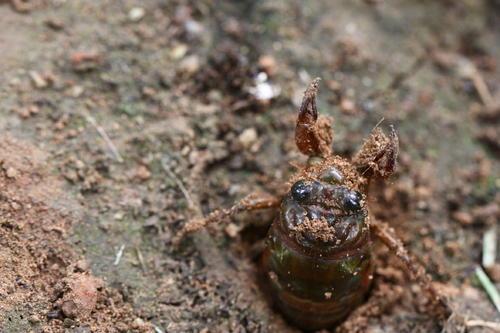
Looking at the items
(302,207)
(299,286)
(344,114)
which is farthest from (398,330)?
(344,114)

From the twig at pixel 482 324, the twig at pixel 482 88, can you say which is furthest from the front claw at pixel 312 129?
the twig at pixel 482 88

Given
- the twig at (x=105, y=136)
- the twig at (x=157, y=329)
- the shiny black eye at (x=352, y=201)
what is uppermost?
the shiny black eye at (x=352, y=201)

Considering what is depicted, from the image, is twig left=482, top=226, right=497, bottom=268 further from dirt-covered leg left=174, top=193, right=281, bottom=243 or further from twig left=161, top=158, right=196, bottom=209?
Answer: twig left=161, top=158, right=196, bottom=209

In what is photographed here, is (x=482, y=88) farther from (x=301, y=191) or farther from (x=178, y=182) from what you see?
(x=178, y=182)

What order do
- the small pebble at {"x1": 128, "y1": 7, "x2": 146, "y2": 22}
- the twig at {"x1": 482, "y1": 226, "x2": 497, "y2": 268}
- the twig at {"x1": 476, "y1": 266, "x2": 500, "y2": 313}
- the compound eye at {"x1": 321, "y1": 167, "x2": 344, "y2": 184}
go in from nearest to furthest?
1. the compound eye at {"x1": 321, "y1": 167, "x2": 344, "y2": 184}
2. the twig at {"x1": 476, "y1": 266, "x2": 500, "y2": 313}
3. the twig at {"x1": 482, "y1": 226, "x2": 497, "y2": 268}
4. the small pebble at {"x1": 128, "y1": 7, "x2": 146, "y2": 22}

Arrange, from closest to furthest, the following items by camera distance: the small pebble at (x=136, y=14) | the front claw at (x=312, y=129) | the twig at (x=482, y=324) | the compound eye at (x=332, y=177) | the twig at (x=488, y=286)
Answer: the front claw at (x=312, y=129) < the compound eye at (x=332, y=177) < the twig at (x=482, y=324) < the twig at (x=488, y=286) < the small pebble at (x=136, y=14)

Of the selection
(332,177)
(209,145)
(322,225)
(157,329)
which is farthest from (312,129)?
(157,329)

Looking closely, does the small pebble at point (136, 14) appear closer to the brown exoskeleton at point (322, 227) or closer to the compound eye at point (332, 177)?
the brown exoskeleton at point (322, 227)

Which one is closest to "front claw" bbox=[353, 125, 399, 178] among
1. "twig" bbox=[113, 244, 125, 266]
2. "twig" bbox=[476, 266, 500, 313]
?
"twig" bbox=[476, 266, 500, 313]
